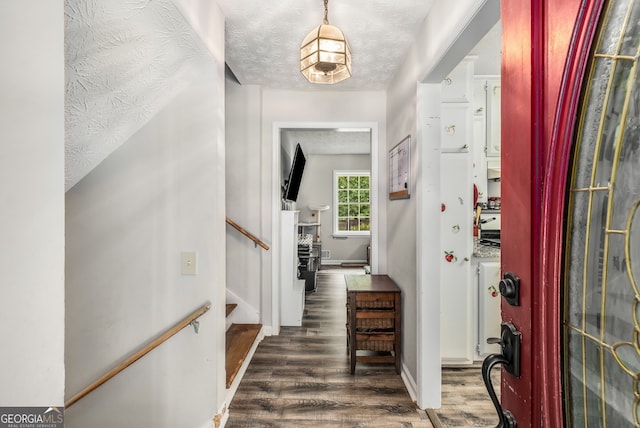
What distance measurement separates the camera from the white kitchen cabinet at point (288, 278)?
3.42 meters

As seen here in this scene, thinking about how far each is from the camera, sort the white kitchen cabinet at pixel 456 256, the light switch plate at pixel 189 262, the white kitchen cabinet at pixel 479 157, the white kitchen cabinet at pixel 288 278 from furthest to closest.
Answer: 1. the white kitchen cabinet at pixel 288 278
2. the white kitchen cabinet at pixel 479 157
3. the white kitchen cabinet at pixel 456 256
4. the light switch plate at pixel 189 262

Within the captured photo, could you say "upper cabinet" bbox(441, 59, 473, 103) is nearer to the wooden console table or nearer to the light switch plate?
the wooden console table

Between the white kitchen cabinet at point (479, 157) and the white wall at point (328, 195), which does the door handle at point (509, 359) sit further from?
the white wall at point (328, 195)

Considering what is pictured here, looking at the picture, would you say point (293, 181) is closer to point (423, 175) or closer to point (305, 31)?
point (305, 31)

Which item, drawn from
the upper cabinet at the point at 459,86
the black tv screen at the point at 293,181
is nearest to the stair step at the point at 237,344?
the black tv screen at the point at 293,181

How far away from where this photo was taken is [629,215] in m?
0.53

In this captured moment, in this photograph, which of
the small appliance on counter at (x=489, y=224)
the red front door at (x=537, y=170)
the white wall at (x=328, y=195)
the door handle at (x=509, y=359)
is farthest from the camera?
the white wall at (x=328, y=195)

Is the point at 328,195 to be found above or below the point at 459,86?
below

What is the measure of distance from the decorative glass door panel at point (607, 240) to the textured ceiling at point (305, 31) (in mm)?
1619

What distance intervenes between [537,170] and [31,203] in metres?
1.09

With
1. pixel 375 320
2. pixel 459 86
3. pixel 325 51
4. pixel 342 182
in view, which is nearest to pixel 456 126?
pixel 459 86

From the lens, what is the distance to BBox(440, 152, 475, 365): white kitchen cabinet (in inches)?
99.1

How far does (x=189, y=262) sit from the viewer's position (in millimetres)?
1842

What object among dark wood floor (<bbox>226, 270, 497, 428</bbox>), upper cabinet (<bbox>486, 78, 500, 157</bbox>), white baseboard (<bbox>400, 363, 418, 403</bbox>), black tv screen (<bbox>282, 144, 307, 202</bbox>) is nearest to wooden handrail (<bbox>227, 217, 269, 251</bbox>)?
dark wood floor (<bbox>226, 270, 497, 428</bbox>)
